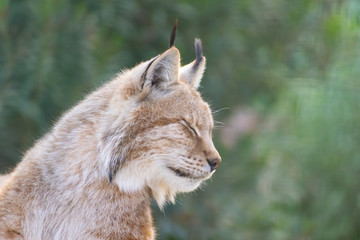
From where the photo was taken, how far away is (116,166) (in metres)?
4.55

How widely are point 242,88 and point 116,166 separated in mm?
5979

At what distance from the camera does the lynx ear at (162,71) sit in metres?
4.58

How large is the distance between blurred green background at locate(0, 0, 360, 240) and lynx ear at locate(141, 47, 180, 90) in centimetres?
366

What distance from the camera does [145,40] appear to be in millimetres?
9609

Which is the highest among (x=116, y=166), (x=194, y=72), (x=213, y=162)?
(x=194, y=72)

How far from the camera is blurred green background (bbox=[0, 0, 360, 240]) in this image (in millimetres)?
8555

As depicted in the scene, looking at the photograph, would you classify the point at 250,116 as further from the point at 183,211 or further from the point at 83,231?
the point at 83,231

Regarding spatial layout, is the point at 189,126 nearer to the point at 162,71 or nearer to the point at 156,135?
the point at 156,135

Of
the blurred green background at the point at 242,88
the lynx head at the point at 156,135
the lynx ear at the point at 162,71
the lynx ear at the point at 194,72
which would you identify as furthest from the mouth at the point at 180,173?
the blurred green background at the point at 242,88

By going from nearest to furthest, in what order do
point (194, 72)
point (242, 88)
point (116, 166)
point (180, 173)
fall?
point (116, 166) → point (180, 173) → point (194, 72) → point (242, 88)

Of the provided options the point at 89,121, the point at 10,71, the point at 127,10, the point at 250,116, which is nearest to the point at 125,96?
the point at 89,121

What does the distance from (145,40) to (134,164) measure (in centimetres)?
520

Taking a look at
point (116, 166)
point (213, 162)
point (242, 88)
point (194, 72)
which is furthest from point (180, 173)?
point (242, 88)

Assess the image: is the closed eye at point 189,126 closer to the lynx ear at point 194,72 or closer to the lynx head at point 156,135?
the lynx head at point 156,135
